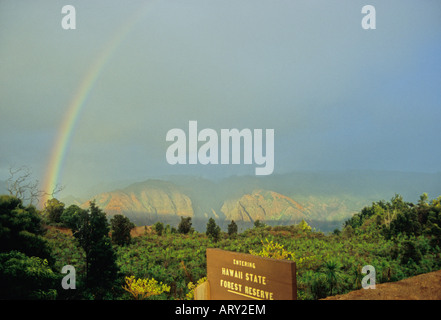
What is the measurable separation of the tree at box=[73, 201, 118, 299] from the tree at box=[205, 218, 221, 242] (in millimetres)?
5160

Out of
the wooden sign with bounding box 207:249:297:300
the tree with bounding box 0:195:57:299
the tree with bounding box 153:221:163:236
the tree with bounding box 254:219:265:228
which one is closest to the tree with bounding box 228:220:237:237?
the tree with bounding box 254:219:265:228

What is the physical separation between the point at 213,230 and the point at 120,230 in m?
4.04

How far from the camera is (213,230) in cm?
1577

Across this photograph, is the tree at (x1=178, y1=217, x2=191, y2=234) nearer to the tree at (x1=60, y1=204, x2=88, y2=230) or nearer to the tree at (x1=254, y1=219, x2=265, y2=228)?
the tree at (x1=254, y1=219, x2=265, y2=228)

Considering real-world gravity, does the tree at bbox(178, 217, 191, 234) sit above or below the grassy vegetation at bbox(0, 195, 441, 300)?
above

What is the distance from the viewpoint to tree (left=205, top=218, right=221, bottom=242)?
15664 millimetres

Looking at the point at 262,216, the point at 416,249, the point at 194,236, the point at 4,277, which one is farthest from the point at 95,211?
the point at 416,249

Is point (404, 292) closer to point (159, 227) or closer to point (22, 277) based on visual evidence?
point (22, 277)

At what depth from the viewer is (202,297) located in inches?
252

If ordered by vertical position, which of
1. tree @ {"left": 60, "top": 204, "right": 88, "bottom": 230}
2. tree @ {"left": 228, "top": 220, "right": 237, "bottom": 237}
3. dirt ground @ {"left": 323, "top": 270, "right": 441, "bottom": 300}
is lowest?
dirt ground @ {"left": 323, "top": 270, "right": 441, "bottom": 300}

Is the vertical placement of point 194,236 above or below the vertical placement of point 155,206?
below

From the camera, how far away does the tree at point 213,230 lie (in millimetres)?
15664

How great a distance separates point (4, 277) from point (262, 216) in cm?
1231
